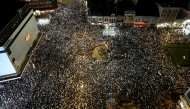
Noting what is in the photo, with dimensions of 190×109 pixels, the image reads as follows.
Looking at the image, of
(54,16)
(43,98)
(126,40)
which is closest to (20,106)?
(43,98)

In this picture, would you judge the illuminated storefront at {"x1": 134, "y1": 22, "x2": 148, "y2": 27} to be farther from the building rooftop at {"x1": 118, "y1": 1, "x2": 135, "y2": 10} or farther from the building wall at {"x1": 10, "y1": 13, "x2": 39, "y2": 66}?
the building wall at {"x1": 10, "y1": 13, "x2": 39, "y2": 66}

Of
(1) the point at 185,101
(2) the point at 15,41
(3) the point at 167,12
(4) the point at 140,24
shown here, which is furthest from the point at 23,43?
(3) the point at 167,12

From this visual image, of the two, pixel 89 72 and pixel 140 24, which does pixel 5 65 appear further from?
pixel 140 24

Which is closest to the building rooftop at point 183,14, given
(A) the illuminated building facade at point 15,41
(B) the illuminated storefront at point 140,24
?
(B) the illuminated storefront at point 140,24

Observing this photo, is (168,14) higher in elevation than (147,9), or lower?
lower

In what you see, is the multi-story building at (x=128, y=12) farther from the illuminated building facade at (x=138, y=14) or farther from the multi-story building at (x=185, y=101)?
the multi-story building at (x=185, y=101)
